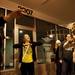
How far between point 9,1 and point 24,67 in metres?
1.30

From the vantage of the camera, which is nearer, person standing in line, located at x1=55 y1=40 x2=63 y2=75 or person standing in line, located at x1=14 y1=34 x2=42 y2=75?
person standing in line, located at x1=14 y1=34 x2=42 y2=75

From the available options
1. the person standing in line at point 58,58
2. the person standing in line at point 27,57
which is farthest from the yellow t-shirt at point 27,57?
the person standing in line at point 58,58

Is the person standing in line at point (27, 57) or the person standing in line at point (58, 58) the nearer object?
the person standing in line at point (27, 57)

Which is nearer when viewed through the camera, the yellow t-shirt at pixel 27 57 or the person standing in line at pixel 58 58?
the yellow t-shirt at pixel 27 57

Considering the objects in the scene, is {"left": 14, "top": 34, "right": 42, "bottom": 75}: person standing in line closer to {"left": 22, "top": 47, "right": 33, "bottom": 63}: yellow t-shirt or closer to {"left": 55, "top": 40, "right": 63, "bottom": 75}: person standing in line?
{"left": 22, "top": 47, "right": 33, "bottom": 63}: yellow t-shirt

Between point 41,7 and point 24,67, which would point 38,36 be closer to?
point 41,7

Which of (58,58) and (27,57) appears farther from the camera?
(58,58)

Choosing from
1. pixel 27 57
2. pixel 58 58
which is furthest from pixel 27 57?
pixel 58 58

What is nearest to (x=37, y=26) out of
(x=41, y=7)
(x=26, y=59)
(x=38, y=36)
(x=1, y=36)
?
(x=38, y=36)

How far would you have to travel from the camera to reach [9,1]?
3508 millimetres

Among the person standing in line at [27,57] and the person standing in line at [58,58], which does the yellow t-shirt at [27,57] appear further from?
the person standing in line at [58,58]

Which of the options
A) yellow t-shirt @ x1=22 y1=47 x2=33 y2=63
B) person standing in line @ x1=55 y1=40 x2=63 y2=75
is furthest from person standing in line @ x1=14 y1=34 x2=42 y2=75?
person standing in line @ x1=55 y1=40 x2=63 y2=75

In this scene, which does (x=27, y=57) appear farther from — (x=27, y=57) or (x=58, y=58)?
(x=58, y=58)

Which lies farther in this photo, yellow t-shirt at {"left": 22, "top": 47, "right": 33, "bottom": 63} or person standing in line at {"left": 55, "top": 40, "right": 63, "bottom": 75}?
person standing in line at {"left": 55, "top": 40, "right": 63, "bottom": 75}
